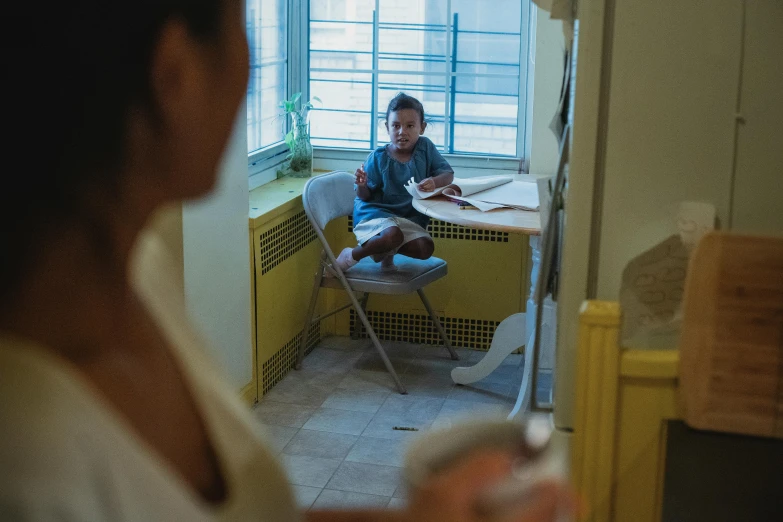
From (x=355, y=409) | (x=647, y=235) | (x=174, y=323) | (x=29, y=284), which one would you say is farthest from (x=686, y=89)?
(x=355, y=409)

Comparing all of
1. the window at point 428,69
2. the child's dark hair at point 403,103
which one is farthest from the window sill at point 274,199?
the child's dark hair at point 403,103

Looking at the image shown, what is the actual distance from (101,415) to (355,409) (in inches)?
108

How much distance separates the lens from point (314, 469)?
9.02ft

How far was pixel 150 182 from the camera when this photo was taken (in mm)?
541

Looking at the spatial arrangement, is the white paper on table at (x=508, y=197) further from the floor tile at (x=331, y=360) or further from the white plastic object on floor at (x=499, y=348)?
the floor tile at (x=331, y=360)

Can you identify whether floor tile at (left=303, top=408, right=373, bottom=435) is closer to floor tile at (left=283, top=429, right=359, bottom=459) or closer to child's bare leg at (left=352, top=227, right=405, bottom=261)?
floor tile at (left=283, top=429, right=359, bottom=459)

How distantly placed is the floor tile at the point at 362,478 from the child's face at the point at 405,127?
1.30 metres

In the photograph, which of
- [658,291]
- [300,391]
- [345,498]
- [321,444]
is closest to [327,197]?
[300,391]

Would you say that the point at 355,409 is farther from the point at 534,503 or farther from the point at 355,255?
the point at 534,503

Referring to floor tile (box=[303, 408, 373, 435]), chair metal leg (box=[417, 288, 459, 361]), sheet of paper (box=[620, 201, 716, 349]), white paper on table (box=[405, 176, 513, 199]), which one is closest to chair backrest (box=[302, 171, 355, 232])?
white paper on table (box=[405, 176, 513, 199])

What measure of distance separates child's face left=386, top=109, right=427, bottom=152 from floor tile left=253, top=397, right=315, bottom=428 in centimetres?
107

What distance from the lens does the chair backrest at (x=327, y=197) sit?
136 inches

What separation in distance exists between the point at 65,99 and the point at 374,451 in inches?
98.9

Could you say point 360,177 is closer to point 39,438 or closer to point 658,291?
point 658,291
